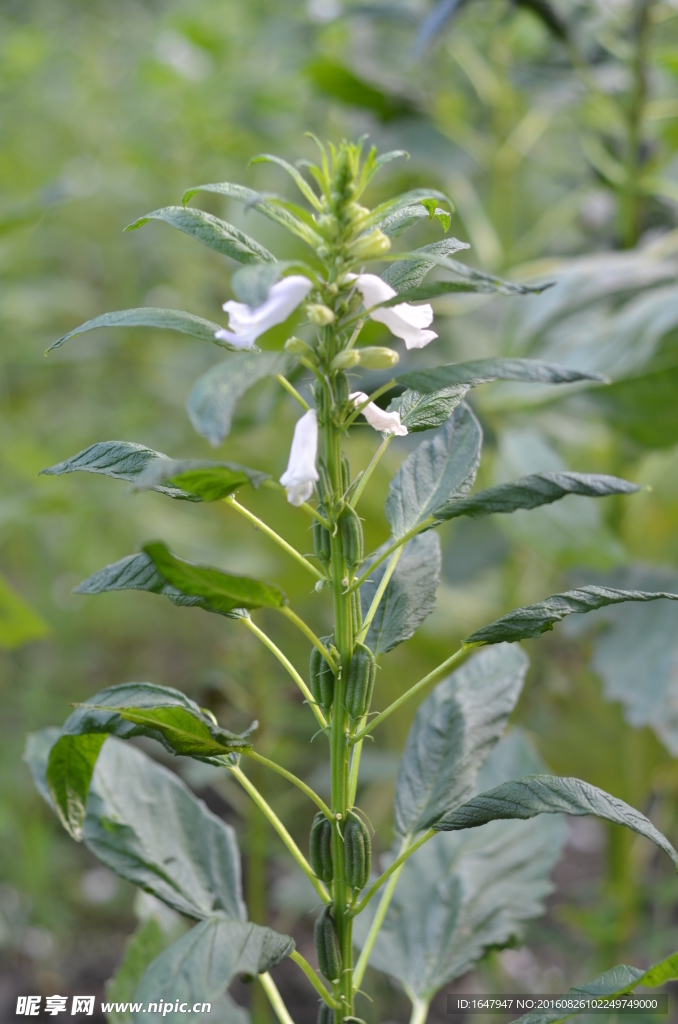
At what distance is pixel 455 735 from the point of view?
68 centimetres

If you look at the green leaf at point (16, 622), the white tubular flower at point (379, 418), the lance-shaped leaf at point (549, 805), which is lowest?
the green leaf at point (16, 622)

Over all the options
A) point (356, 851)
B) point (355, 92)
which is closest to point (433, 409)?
point (356, 851)

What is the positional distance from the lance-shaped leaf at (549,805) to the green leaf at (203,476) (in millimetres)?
235

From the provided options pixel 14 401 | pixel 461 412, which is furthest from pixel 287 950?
pixel 14 401

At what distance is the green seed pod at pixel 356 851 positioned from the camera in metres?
0.53

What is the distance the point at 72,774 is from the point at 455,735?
300 millimetres

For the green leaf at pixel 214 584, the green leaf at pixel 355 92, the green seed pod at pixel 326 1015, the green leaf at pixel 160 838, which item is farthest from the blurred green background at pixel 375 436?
the green leaf at pixel 214 584

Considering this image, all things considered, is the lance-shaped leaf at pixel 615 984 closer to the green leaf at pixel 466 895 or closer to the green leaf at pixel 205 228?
the green leaf at pixel 466 895

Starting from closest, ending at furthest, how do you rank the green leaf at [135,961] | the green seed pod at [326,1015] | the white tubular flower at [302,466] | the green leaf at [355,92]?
1. the white tubular flower at [302,466]
2. the green seed pod at [326,1015]
3. the green leaf at [135,961]
4. the green leaf at [355,92]

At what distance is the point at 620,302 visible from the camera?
125cm

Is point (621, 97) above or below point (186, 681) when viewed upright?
above

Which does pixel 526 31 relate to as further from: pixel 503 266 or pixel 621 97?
pixel 503 266

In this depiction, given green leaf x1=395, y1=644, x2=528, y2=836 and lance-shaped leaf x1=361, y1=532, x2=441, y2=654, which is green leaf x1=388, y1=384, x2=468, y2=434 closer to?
lance-shaped leaf x1=361, y1=532, x2=441, y2=654

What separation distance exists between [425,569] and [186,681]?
154cm
